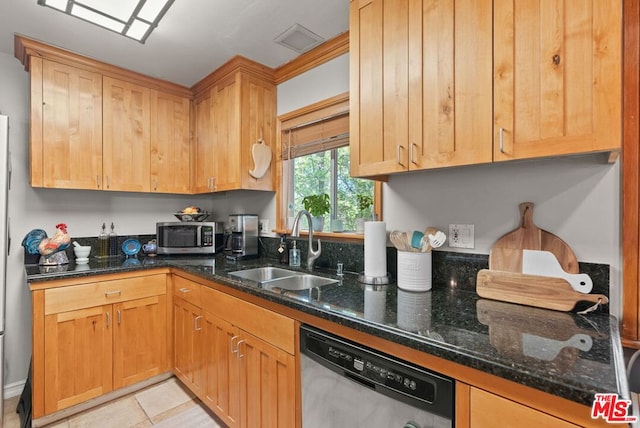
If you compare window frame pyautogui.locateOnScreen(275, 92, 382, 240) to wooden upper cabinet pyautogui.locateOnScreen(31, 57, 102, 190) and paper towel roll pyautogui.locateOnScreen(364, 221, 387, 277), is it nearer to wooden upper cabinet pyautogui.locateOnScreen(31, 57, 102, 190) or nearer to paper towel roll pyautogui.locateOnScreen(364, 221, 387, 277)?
paper towel roll pyautogui.locateOnScreen(364, 221, 387, 277)

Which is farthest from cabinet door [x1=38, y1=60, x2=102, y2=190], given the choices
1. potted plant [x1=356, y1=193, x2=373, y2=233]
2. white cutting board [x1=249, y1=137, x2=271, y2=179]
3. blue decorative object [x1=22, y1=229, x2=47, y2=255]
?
potted plant [x1=356, y1=193, x2=373, y2=233]

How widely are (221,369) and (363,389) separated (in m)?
1.06

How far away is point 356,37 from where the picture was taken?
1555 mm

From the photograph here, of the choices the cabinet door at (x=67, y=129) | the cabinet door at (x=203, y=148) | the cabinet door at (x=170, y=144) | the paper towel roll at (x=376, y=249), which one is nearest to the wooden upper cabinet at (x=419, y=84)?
the paper towel roll at (x=376, y=249)

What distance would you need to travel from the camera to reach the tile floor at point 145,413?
1.92 meters

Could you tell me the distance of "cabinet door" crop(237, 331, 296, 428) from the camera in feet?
4.51

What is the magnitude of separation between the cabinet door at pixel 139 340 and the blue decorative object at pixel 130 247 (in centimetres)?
61

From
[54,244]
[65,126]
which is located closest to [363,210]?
[54,244]

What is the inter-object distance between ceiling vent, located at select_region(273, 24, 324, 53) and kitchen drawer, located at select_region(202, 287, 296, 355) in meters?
1.63

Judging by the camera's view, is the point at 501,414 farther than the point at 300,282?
No

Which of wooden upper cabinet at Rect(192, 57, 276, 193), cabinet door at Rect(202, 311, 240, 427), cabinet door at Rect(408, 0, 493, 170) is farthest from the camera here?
wooden upper cabinet at Rect(192, 57, 276, 193)

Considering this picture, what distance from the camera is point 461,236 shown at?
59.1 inches

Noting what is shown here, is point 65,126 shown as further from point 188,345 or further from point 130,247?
point 188,345

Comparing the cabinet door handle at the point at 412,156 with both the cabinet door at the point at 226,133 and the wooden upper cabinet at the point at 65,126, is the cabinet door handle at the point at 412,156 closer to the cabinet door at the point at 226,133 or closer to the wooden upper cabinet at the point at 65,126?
the cabinet door at the point at 226,133
